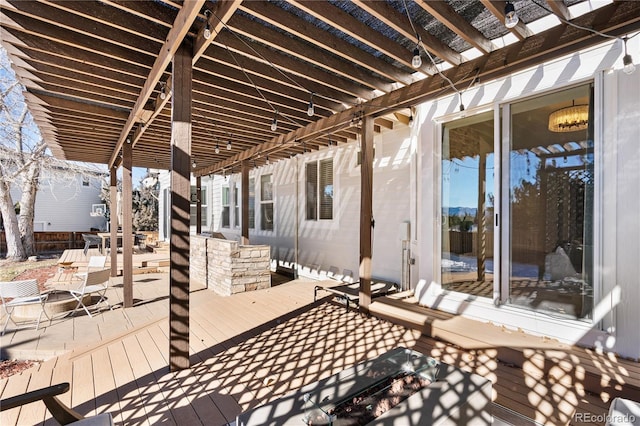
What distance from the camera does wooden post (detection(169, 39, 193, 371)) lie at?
275 centimetres

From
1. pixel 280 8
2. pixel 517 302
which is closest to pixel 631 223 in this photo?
pixel 517 302

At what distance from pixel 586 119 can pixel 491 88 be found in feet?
3.38

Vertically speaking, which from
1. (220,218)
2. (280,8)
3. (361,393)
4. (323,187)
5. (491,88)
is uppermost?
(280,8)

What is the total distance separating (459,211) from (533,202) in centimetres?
87

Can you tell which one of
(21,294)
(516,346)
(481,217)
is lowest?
(516,346)

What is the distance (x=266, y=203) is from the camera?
9.34 meters

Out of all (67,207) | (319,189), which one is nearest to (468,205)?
(319,189)

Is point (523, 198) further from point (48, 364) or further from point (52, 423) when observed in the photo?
point (48, 364)

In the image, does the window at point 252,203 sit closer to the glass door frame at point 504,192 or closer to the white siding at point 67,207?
the glass door frame at point 504,192

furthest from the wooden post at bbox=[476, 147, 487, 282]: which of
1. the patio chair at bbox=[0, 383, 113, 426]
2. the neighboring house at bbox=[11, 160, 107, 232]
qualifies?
the neighboring house at bbox=[11, 160, 107, 232]

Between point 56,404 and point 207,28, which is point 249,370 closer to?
point 56,404

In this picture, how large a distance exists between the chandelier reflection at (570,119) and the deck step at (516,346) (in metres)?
2.09

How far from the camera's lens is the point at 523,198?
3.43m

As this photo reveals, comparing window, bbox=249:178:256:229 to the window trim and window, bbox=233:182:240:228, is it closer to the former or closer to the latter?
window, bbox=233:182:240:228
